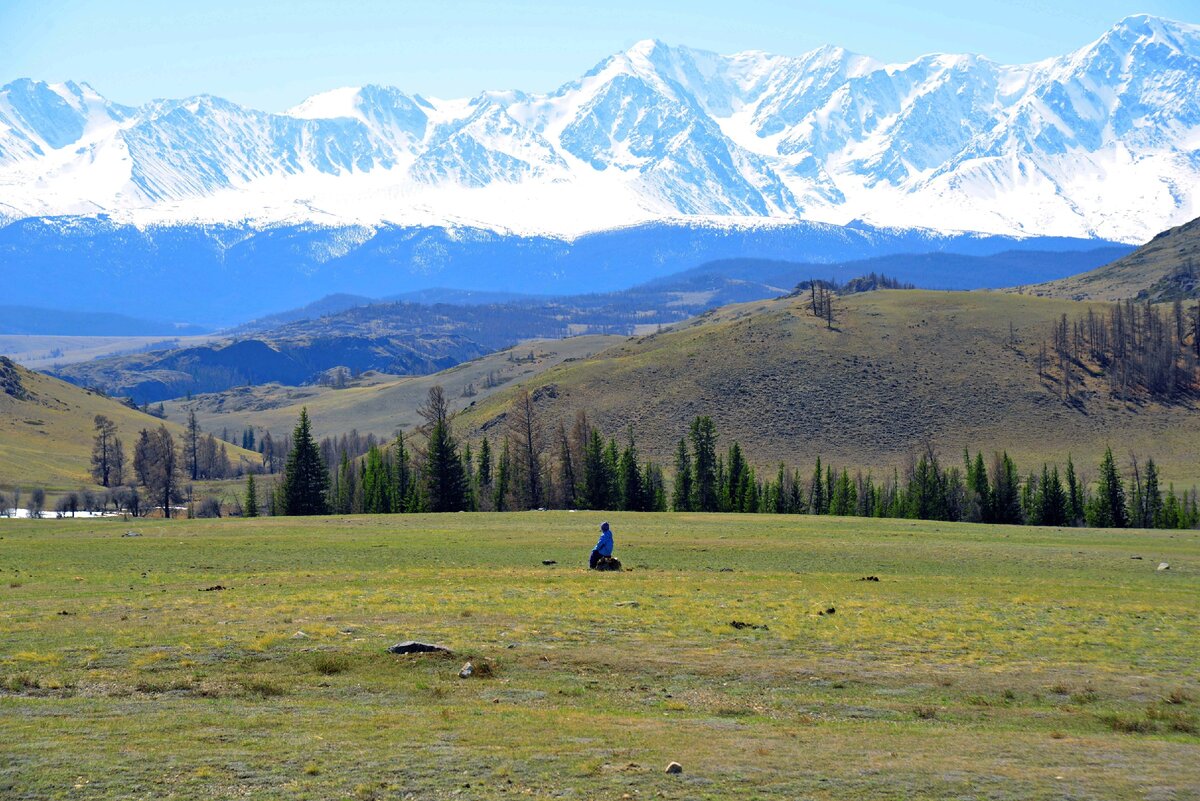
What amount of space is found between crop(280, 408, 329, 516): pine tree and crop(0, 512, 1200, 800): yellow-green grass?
53962 mm

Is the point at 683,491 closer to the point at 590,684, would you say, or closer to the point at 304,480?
the point at 304,480

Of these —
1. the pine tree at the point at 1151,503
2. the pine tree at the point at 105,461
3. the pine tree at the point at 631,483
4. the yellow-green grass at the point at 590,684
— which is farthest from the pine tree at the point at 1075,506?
the pine tree at the point at 105,461

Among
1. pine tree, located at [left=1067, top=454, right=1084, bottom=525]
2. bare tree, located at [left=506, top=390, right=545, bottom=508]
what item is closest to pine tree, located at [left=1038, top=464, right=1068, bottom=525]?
pine tree, located at [left=1067, top=454, right=1084, bottom=525]

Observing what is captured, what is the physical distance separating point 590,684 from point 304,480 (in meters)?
77.9

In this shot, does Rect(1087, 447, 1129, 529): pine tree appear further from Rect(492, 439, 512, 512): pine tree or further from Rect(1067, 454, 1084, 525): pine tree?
Rect(492, 439, 512, 512): pine tree

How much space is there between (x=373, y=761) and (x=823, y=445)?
172m

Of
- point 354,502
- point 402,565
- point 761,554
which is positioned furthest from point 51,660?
point 354,502

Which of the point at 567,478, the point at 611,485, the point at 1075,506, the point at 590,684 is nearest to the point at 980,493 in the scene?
the point at 1075,506

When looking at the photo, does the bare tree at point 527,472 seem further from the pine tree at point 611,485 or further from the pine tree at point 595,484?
the pine tree at point 611,485

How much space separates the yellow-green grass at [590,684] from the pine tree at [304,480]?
53962mm

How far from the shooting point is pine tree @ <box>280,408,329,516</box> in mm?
97125

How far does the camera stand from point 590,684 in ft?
77.0

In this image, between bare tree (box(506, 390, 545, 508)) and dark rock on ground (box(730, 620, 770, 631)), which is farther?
bare tree (box(506, 390, 545, 508))

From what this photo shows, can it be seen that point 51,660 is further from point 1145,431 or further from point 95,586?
point 1145,431
